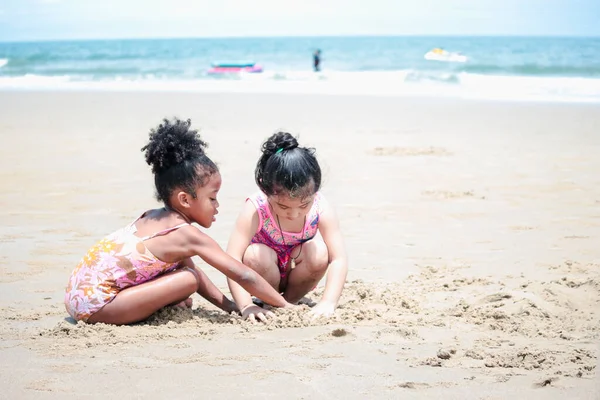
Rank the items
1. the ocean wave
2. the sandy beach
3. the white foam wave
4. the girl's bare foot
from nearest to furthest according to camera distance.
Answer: the sandy beach < the girl's bare foot < the white foam wave < the ocean wave

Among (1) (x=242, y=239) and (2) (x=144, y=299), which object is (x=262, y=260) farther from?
(2) (x=144, y=299)

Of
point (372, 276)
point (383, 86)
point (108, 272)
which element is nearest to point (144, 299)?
point (108, 272)

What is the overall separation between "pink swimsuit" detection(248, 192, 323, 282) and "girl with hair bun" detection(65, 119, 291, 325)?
40 cm

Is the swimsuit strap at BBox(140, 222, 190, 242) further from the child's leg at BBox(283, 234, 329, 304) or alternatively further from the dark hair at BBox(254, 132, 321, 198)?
the child's leg at BBox(283, 234, 329, 304)

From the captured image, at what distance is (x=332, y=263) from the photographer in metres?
3.65

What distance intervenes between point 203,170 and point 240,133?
722cm

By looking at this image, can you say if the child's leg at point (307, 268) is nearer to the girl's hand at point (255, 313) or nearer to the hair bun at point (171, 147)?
the girl's hand at point (255, 313)

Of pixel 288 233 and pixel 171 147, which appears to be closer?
pixel 171 147

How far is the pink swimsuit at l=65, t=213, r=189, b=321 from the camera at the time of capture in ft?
10.7

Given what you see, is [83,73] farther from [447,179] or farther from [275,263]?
[275,263]

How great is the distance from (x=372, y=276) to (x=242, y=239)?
1.05 metres

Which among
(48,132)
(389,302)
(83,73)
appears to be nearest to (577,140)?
(389,302)

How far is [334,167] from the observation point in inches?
313

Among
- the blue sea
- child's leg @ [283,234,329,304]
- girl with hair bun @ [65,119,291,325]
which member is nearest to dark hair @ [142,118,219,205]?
girl with hair bun @ [65,119,291,325]
